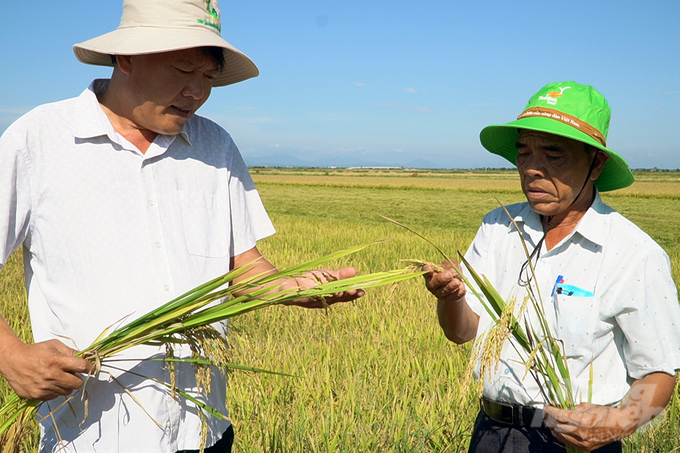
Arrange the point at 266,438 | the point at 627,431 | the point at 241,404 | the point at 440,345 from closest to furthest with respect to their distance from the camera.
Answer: the point at 627,431, the point at 266,438, the point at 241,404, the point at 440,345

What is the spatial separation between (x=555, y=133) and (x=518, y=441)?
1001 mm

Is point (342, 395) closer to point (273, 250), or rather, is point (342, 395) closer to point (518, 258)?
point (518, 258)

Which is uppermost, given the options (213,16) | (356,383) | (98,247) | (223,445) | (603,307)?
(213,16)

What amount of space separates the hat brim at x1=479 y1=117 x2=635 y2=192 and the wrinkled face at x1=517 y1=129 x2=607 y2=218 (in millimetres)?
61

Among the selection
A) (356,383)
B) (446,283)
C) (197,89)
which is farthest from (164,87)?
(356,383)

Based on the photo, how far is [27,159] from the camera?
1560 millimetres

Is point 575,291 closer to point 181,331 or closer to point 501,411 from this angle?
point 501,411

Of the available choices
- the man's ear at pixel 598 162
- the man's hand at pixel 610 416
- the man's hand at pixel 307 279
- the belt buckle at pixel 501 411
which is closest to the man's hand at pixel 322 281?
the man's hand at pixel 307 279

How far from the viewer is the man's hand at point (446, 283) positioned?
5.56 feet

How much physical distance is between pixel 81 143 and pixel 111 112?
167mm

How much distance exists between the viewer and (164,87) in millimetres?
1683

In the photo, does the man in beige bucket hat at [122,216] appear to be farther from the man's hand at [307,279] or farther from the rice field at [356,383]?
the rice field at [356,383]

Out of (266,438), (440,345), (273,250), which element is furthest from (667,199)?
(266,438)

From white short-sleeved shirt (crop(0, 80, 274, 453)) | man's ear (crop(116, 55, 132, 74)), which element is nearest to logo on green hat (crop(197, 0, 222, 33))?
man's ear (crop(116, 55, 132, 74))
